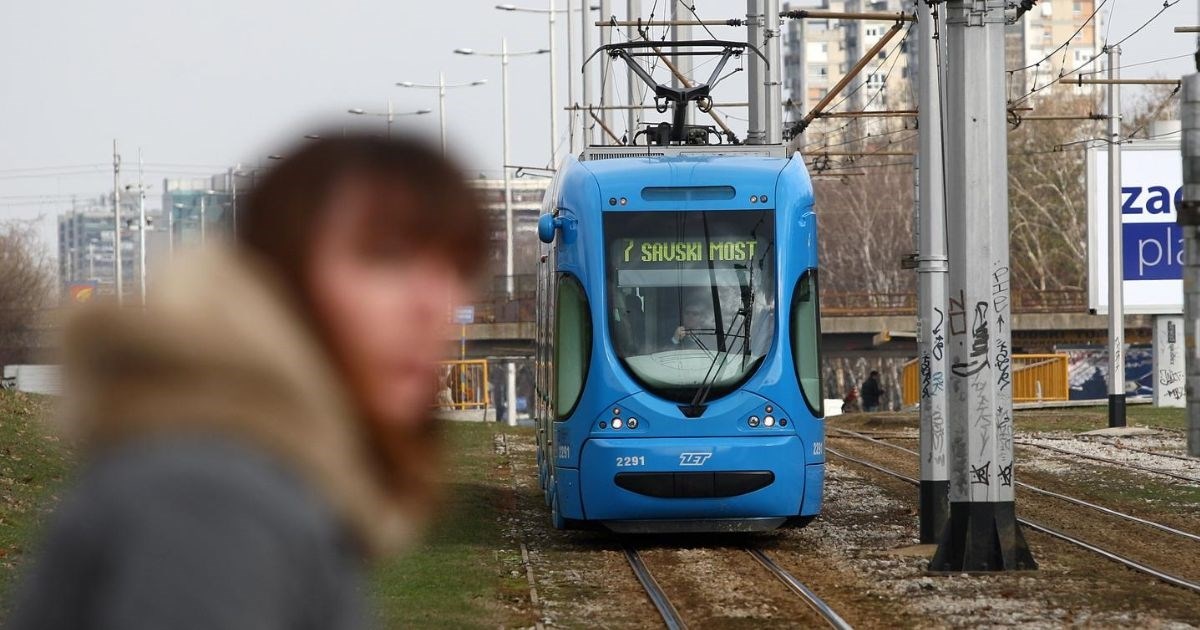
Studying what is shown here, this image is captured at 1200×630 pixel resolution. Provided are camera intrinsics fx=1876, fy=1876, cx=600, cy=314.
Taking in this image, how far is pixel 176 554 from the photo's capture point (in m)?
1.38

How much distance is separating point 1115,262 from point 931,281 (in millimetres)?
19975

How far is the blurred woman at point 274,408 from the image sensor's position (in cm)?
140

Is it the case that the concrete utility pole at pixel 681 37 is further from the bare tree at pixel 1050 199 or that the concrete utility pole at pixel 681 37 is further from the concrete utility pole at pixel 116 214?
the bare tree at pixel 1050 199

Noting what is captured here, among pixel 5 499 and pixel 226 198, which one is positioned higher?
pixel 226 198

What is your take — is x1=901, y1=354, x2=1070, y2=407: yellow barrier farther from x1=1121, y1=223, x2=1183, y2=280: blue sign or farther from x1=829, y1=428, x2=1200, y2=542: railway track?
x1=829, y1=428, x2=1200, y2=542: railway track

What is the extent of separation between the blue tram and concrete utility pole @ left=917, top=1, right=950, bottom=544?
0.86m

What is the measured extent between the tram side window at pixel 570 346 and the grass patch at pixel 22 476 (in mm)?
3902

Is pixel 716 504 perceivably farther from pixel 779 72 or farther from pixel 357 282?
pixel 357 282

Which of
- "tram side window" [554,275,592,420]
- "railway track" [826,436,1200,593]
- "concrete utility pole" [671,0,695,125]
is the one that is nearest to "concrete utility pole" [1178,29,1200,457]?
"railway track" [826,436,1200,593]

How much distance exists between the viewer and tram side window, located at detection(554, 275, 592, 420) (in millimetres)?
14945

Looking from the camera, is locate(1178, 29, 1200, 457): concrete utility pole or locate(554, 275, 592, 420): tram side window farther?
locate(554, 275, 592, 420): tram side window

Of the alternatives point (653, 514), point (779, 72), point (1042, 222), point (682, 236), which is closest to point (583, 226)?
point (682, 236)

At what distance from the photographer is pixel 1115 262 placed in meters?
33.5

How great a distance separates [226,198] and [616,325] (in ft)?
42.9
